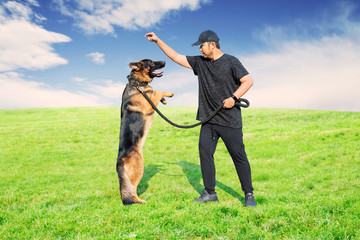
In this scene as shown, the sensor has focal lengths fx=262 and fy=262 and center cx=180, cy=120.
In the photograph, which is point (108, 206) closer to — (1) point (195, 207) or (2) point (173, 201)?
(2) point (173, 201)

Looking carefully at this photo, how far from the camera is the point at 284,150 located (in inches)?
402

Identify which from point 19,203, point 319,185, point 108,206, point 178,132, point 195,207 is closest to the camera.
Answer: point 195,207

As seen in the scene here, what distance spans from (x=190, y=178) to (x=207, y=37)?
4.04 meters

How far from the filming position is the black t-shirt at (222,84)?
184 inches

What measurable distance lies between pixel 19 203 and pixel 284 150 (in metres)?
8.84

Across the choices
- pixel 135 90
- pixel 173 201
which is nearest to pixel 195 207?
pixel 173 201

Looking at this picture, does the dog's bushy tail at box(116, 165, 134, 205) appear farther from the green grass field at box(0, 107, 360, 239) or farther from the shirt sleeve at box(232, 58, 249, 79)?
the shirt sleeve at box(232, 58, 249, 79)

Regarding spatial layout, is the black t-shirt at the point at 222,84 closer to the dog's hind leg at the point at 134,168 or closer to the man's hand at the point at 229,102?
the man's hand at the point at 229,102

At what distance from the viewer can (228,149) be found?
491 cm

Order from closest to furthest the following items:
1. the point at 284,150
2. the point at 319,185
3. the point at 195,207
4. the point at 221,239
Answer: the point at 221,239, the point at 195,207, the point at 319,185, the point at 284,150

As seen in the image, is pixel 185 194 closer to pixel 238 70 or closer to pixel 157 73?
pixel 157 73

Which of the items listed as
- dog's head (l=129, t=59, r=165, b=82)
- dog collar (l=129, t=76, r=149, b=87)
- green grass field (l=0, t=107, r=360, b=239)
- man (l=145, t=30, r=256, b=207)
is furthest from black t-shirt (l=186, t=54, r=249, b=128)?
green grass field (l=0, t=107, r=360, b=239)

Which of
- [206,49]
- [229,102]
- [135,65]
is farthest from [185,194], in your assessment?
[206,49]

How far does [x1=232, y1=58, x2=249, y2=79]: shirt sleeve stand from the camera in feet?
15.0
